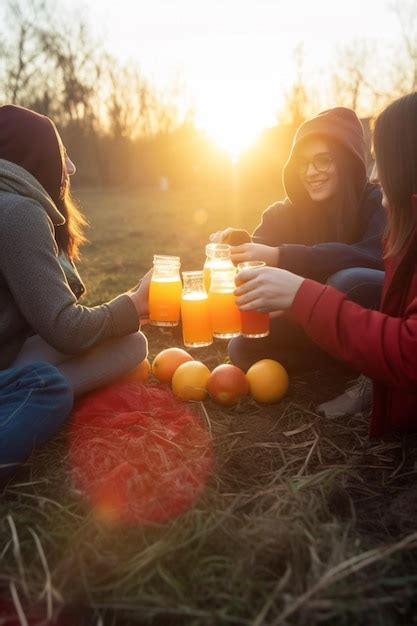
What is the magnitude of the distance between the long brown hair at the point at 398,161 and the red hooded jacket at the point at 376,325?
3.4 inches

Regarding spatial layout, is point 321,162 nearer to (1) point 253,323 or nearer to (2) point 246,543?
(1) point 253,323

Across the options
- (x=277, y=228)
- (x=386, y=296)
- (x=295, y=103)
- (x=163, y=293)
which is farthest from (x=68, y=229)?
(x=295, y=103)

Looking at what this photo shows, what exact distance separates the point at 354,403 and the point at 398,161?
4.25 feet

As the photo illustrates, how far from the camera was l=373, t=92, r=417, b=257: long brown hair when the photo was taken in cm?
205

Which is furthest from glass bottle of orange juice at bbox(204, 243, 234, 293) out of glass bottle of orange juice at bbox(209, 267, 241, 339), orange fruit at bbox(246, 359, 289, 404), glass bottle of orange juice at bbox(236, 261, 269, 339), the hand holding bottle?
orange fruit at bbox(246, 359, 289, 404)

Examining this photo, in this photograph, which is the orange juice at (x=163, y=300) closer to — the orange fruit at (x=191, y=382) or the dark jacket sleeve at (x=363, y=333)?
the orange fruit at (x=191, y=382)

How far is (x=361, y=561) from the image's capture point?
5.43 ft

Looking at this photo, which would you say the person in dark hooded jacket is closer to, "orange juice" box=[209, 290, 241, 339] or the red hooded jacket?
"orange juice" box=[209, 290, 241, 339]

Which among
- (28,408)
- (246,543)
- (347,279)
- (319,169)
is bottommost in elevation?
(246,543)

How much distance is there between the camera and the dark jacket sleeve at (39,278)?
90.8 inches

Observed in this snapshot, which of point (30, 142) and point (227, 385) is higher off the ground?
point (30, 142)

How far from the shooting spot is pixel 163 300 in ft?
9.15

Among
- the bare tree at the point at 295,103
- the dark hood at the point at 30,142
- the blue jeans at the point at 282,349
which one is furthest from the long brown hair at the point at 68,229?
the bare tree at the point at 295,103

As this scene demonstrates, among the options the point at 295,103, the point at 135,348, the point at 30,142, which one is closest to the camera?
the point at 30,142
